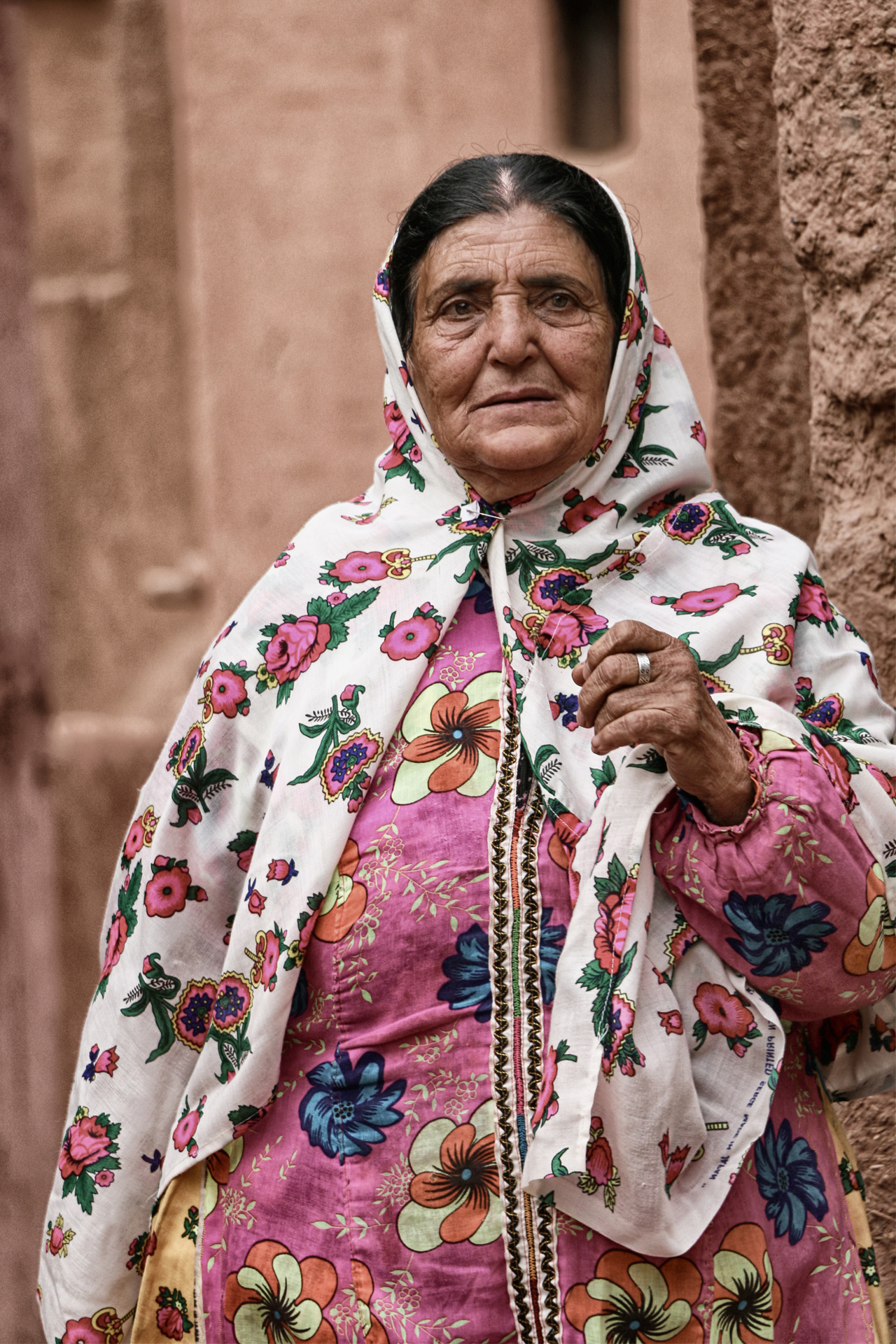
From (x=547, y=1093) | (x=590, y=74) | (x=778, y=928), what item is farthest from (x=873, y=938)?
(x=590, y=74)

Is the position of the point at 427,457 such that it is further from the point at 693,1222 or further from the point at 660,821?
the point at 693,1222

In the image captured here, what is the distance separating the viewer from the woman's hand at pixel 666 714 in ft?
5.67

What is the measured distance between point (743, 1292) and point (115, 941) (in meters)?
0.87

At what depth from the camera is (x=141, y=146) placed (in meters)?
7.02

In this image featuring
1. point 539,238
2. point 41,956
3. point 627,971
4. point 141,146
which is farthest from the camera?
point 141,146

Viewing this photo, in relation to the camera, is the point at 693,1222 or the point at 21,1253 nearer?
the point at 693,1222

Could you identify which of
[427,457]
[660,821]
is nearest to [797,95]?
[427,457]

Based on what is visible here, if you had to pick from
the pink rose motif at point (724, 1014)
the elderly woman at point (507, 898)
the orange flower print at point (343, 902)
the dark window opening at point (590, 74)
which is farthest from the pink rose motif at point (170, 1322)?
the dark window opening at point (590, 74)

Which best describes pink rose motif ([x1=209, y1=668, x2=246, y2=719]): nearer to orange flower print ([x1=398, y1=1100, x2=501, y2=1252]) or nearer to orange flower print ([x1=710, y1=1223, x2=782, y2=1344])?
orange flower print ([x1=398, y1=1100, x2=501, y2=1252])

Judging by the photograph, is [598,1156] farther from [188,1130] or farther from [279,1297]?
[188,1130]

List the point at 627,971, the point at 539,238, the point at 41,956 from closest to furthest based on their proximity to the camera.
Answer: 1. the point at 627,971
2. the point at 539,238
3. the point at 41,956

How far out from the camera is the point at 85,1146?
2135mm

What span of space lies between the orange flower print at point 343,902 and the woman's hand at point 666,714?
1.16 ft

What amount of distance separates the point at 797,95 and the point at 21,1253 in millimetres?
2010
